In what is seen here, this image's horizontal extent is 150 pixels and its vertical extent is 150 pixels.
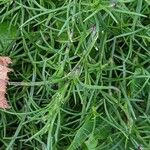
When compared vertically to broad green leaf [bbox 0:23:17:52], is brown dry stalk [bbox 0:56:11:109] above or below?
below

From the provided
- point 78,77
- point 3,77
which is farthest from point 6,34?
point 78,77

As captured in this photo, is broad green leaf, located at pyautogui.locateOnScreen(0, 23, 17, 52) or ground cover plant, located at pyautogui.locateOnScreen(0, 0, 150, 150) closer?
ground cover plant, located at pyautogui.locateOnScreen(0, 0, 150, 150)

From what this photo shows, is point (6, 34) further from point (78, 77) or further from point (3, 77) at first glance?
point (78, 77)

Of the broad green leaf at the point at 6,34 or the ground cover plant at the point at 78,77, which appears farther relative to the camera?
the broad green leaf at the point at 6,34

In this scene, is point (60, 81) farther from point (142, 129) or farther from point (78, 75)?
point (142, 129)

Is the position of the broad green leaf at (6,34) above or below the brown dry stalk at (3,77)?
above
